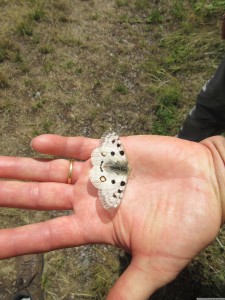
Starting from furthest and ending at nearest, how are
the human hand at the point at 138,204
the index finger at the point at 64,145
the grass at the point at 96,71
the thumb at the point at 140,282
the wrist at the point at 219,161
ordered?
the grass at the point at 96,71
the index finger at the point at 64,145
the wrist at the point at 219,161
the human hand at the point at 138,204
the thumb at the point at 140,282

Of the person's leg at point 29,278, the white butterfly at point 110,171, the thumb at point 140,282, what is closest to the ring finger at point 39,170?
the white butterfly at point 110,171

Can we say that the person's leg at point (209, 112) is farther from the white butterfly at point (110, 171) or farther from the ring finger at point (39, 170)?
the ring finger at point (39, 170)

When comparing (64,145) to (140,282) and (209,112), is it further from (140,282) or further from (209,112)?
(209,112)

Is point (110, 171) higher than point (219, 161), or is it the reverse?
point (219, 161)

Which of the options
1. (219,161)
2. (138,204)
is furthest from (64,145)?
(219,161)

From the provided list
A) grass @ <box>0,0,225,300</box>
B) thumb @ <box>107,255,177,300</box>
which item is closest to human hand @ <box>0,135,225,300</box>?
thumb @ <box>107,255,177,300</box>

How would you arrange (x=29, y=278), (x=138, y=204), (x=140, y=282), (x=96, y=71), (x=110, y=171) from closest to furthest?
(x=140, y=282) → (x=138, y=204) → (x=110, y=171) → (x=29, y=278) → (x=96, y=71)
